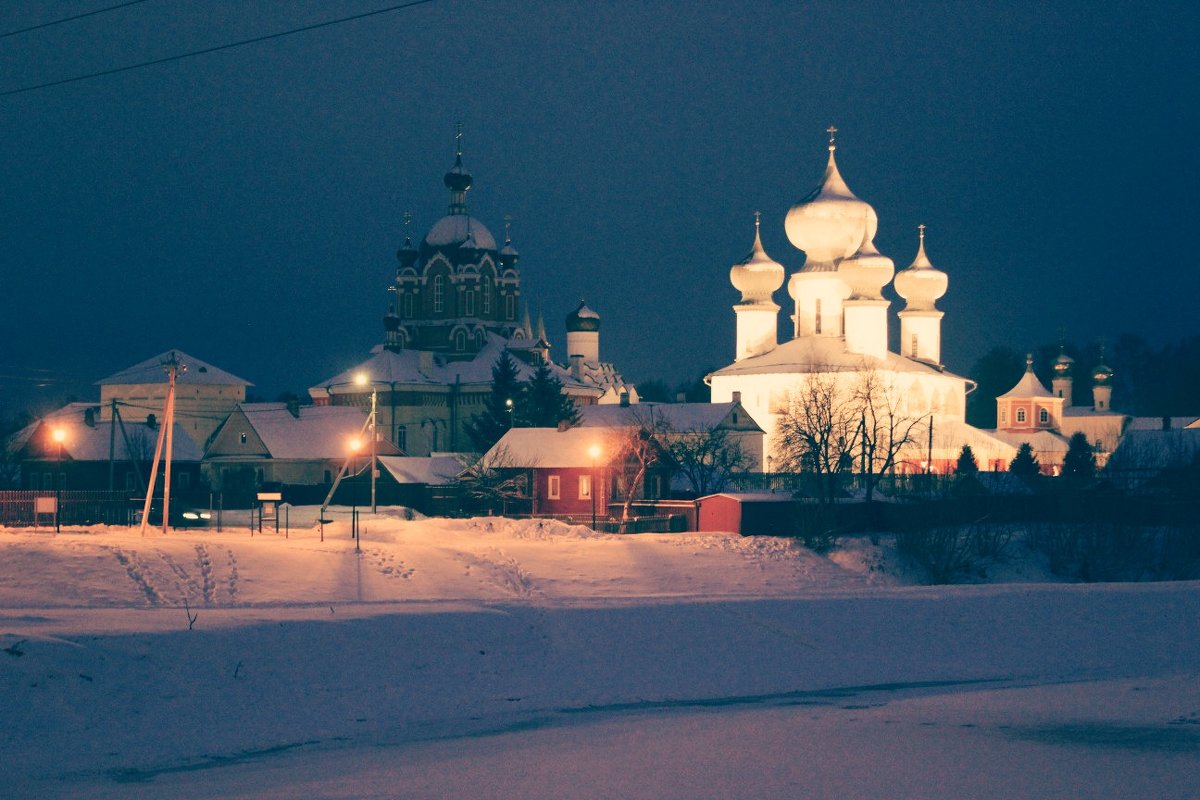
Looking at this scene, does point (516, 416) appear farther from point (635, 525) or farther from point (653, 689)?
point (653, 689)

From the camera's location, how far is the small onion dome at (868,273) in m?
80.4

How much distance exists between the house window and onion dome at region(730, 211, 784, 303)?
934 inches

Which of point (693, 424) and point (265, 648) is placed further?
point (693, 424)

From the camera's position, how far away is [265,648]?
24125 millimetres

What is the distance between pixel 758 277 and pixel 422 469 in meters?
30.9

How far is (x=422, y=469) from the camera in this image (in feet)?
207

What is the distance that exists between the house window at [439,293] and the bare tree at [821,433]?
114 feet

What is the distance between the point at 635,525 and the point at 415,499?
1402 cm

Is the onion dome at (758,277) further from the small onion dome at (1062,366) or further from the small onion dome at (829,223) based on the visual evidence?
the small onion dome at (1062,366)

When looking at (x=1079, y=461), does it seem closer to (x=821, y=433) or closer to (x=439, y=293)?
(x=821, y=433)

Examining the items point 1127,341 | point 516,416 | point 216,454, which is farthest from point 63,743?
point 1127,341

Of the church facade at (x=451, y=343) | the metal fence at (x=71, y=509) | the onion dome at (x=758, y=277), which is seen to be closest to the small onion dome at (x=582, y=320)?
the church facade at (x=451, y=343)

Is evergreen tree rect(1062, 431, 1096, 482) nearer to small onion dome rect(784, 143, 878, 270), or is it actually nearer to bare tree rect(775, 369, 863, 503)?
bare tree rect(775, 369, 863, 503)

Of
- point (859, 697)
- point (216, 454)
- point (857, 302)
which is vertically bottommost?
point (859, 697)
